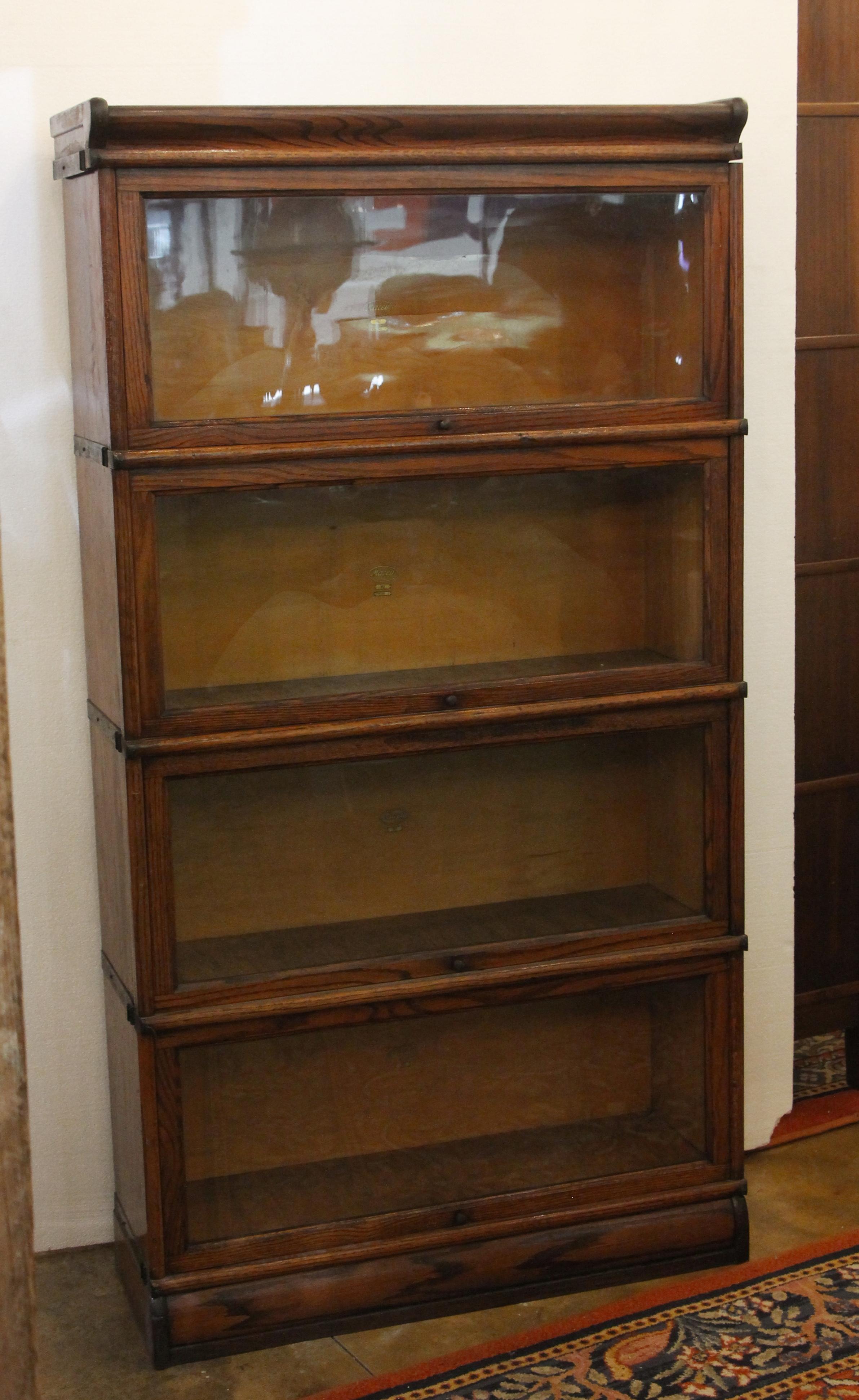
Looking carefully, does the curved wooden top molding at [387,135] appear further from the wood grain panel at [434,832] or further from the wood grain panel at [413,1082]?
the wood grain panel at [413,1082]

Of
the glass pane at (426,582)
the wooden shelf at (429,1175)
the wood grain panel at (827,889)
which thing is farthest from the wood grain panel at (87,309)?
the wood grain panel at (827,889)

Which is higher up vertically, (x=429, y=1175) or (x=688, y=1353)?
(x=429, y=1175)

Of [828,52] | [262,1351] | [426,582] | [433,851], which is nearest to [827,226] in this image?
[828,52]

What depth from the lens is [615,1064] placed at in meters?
2.71

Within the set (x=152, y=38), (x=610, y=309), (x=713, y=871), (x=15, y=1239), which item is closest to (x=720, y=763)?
(x=713, y=871)

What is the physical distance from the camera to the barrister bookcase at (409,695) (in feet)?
7.33

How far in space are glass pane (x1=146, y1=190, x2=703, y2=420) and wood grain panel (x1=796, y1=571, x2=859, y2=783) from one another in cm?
78

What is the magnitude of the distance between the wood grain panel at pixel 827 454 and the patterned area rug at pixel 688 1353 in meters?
1.38

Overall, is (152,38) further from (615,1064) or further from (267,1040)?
(615,1064)

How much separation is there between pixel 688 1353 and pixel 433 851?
882 millimetres

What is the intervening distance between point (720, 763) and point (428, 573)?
588 mm

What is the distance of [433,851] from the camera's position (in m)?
2.55

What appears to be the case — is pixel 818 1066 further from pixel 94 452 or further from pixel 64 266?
pixel 64 266

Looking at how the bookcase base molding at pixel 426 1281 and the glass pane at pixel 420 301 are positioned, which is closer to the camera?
the glass pane at pixel 420 301
